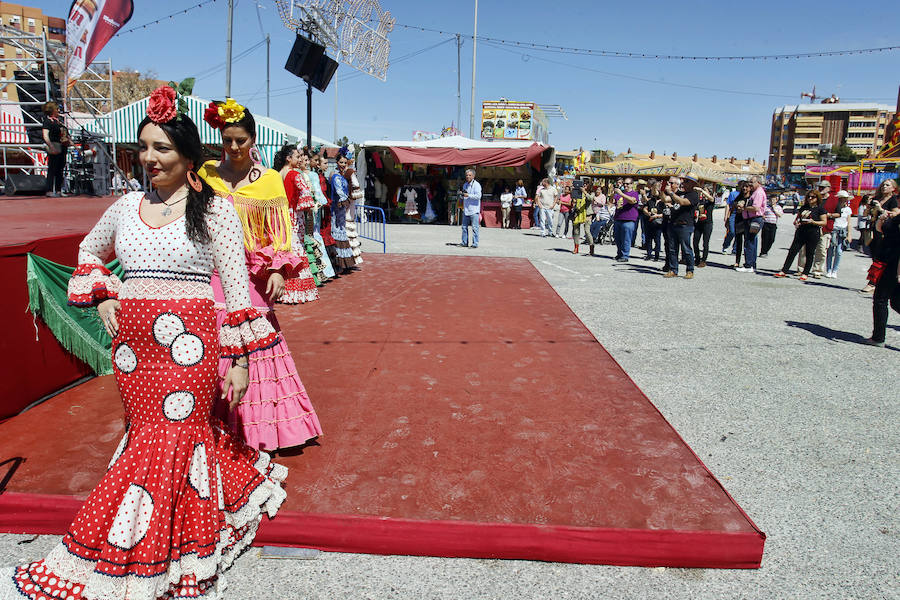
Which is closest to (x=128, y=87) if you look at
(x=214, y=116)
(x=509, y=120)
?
(x=509, y=120)

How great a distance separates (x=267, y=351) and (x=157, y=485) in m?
1.06

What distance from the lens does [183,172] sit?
2.19 m

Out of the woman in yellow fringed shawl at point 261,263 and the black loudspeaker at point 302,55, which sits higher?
the black loudspeaker at point 302,55

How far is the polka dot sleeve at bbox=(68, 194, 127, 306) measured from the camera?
2186mm

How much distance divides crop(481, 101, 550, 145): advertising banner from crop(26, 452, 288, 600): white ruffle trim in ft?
129

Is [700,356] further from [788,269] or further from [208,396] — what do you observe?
[788,269]

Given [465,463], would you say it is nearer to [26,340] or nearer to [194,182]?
[194,182]

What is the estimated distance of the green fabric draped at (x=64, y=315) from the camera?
3.71 metres

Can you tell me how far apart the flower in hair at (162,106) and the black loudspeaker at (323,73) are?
825 cm

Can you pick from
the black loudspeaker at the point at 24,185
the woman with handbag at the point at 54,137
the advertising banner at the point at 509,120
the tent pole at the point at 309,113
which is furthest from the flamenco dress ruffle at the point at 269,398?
the advertising banner at the point at 509,120

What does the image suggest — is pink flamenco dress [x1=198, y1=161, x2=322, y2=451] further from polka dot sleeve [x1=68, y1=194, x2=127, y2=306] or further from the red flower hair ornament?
the red flower hair ornament

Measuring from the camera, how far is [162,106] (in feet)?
6.82

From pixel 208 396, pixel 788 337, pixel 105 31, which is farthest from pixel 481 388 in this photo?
pixel 105 31

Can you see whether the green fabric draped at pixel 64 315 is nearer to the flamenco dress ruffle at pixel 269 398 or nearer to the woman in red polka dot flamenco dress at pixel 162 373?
the flamenco dress ruffle at pixel 269 398
